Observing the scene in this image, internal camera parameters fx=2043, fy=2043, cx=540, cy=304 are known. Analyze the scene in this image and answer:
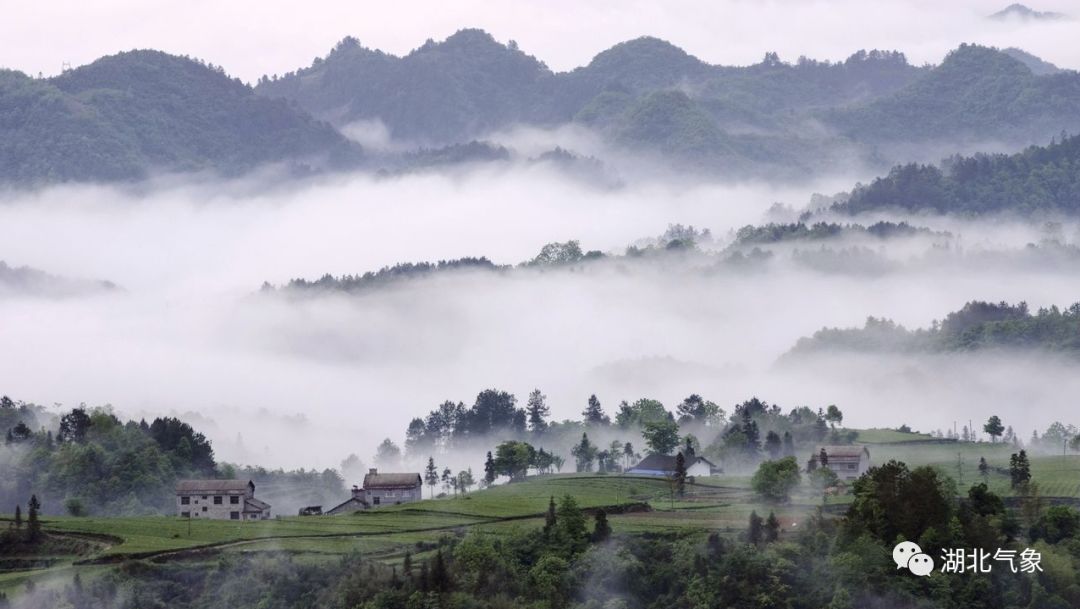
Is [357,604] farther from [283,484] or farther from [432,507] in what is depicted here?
[283,484]

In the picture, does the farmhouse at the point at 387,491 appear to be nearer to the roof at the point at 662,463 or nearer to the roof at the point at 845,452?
the roof at the point at 662,463

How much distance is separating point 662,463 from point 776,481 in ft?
87.1

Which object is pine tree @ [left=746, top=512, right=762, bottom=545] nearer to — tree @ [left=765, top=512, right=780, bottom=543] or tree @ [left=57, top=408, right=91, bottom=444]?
tree @ [left=765, top=512, right=780, bottom=543]

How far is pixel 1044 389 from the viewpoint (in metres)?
195

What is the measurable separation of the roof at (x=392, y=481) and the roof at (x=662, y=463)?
19.0 metres

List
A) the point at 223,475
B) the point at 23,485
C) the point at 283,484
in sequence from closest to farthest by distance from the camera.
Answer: the point at 23,485 < the point at 223,475 < the point at 283,484

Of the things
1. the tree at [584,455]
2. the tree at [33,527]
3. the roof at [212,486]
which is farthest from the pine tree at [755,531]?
the tree at [584,455]

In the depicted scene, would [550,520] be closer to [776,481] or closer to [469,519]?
[469,519]

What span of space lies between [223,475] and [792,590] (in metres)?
65.5

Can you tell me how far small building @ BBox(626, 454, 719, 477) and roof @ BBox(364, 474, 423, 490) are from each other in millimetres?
17638

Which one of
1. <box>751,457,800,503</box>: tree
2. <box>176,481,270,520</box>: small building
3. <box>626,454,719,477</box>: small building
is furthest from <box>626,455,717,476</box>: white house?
<box>176,481,270,520</box>: small building

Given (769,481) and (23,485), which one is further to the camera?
(23,485)

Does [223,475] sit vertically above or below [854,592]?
above

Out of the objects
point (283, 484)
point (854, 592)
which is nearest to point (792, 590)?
point (854, 592)
